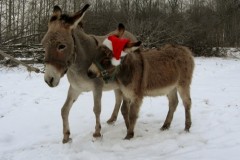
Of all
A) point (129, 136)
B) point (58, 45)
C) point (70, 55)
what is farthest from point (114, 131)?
point (58, 45)

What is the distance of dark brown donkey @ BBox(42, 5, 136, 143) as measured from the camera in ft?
14.4

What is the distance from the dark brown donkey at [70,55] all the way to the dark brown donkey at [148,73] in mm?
316

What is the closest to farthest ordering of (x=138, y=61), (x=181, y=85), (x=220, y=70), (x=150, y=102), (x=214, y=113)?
(x=138, y=61) → (x=181, y=85) → (x=214, y=113) → (x=150, y=102) → (x=220, y=70)

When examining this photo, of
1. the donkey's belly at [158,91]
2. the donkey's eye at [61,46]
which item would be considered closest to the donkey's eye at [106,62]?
the donkey's eye at [61,46]

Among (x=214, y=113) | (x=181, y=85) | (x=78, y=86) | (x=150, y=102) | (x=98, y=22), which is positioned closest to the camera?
(x=78, y=86)

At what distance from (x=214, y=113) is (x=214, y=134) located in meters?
1.44

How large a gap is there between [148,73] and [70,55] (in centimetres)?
157

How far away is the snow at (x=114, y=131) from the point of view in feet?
16.0

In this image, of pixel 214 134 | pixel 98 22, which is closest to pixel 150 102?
pixel 214 134

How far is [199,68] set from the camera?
16.0 m

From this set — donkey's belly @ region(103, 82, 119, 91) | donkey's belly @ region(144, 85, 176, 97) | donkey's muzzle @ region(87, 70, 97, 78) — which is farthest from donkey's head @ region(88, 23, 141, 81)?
donkey's belly @ region(144, 85, 176, 97)

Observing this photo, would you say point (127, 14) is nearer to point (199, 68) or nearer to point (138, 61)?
point (199, 68)

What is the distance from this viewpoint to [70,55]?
15.3ft

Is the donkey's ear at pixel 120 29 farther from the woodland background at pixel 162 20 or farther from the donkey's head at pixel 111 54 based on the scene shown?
the woodland background at pixel 162 20
